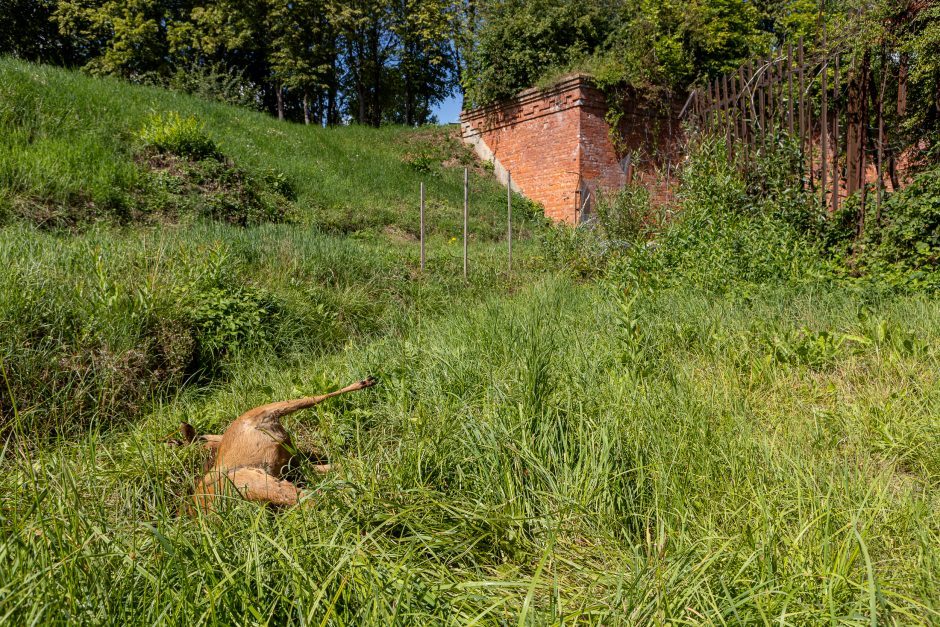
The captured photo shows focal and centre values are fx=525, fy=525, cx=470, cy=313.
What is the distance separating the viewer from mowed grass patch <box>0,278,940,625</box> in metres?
1.30

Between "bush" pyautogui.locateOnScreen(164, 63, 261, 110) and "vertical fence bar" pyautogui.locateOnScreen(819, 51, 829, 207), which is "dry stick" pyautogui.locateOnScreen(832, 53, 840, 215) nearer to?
"vertical fence bar" pyautogui.locateOnScreen(819, 51, 829, 207)

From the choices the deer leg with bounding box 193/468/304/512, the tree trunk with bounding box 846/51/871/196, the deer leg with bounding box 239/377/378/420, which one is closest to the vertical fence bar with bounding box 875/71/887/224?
the tree trunk with bounding box 846/51/871/196

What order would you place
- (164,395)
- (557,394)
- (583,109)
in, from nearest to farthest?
→ (557,394)
(164,395)
(583,109)

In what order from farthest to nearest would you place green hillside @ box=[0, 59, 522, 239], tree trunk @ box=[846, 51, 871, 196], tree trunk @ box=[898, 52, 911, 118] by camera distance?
green hillside @ box=[0, 59, 522, 239]
tree trunk @ box=[846, 51, 871, 196]
tree trunk @ box=[898, 52, 911, 118]

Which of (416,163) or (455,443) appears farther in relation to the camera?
(416,163)

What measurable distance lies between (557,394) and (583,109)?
1009 centimetres

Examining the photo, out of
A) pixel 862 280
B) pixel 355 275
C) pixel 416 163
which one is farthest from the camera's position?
pixel 416 163

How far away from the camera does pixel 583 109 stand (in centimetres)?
1114

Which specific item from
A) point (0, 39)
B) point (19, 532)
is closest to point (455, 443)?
point (19, 532)

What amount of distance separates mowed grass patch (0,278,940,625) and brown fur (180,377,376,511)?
0.11 metres

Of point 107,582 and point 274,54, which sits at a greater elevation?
point 274,54

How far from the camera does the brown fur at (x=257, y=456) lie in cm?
193

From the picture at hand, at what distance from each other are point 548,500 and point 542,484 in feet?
0.31

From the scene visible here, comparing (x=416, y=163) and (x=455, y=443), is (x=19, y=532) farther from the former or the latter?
(x=416, y=163)
